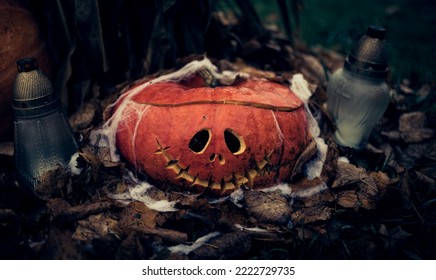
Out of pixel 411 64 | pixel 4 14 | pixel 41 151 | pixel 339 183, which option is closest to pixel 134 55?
pixel 4 14

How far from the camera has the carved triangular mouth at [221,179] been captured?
1.83m

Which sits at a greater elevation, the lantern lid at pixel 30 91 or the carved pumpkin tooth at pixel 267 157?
the lantern lid at pixel 30 91

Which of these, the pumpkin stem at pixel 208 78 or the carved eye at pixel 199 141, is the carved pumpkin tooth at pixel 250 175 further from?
the pumpkin stem at pixel 208 78

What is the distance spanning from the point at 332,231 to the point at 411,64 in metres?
2.41

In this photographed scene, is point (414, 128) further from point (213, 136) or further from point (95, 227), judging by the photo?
point (95, 227)

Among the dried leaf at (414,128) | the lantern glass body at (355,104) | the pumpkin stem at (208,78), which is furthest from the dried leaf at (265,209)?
the dried leaf at (414,128)

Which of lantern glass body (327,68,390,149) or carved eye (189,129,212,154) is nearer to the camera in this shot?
carved eye (189,129,212,154)

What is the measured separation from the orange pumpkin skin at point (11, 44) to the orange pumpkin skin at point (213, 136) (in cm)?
67

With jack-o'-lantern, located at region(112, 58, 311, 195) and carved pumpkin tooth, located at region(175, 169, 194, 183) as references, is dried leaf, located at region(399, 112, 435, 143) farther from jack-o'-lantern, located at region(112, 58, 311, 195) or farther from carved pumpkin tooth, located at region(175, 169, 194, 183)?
carved pumpkin tooth, located at region(175, 169, 194, 183)

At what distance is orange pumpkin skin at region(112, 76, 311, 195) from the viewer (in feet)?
5.88

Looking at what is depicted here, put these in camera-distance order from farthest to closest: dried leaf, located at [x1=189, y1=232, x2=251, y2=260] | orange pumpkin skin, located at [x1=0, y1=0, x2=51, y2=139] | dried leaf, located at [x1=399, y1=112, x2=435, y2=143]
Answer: dried leaf, located at [x1=399, y1=112, x2=435, y2=143]
orange pumpkin skin, located at [x1=0, y1=0, x2=51, y2=139]
dried leaf, located at [x1=189, y1=232, x2=251, y2=260]

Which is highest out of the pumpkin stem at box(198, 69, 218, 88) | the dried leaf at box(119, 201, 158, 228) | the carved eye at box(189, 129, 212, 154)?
the pumpkin stem at box(198, 69, 218, 88)

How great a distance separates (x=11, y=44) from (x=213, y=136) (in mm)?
1236

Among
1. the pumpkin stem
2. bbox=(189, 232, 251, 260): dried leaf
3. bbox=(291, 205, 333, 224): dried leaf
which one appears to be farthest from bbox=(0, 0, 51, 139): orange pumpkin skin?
bbox=(291, 205, 333, 224): dried leaf
